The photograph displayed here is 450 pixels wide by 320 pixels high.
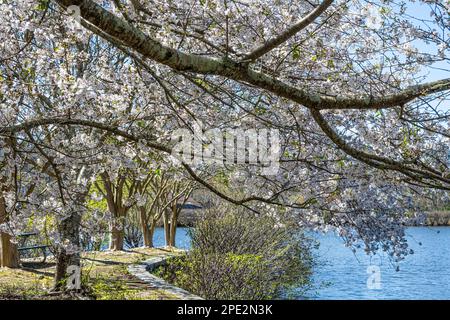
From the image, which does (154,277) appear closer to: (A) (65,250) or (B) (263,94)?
(A) (65,250)

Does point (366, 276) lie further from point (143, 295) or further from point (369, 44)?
point (369, 44)

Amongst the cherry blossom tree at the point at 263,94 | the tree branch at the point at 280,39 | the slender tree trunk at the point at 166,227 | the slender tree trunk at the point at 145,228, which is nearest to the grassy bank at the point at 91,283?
the cherry blossom tree at the point at 263,94

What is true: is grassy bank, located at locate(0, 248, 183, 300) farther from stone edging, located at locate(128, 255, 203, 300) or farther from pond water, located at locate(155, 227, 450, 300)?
pond water, located at locate(155, 227, 450, 300)

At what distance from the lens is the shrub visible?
29.4 ft

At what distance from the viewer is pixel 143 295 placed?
25.5 feet

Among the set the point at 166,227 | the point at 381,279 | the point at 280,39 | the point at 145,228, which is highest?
the point at 280,39

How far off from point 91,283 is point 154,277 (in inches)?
48.0

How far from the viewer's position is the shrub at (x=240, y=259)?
29.4 ft

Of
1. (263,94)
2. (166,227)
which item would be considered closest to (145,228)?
(166,227)

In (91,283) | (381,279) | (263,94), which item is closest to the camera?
(263,94)

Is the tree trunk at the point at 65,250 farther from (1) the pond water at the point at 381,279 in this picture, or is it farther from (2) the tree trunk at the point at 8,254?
(1) the pond water at the point at 381,279

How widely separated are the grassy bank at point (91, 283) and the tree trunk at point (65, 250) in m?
0.22

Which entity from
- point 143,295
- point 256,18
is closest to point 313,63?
point 256,18

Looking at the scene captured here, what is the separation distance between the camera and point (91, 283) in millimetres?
8922
